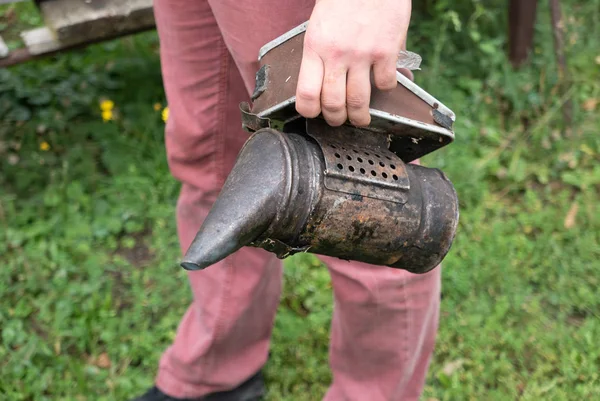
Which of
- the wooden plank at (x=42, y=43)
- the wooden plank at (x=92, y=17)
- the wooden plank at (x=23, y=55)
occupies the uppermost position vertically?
the wooden plank at (x=92, y=17)

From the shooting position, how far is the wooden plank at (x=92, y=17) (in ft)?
9.04

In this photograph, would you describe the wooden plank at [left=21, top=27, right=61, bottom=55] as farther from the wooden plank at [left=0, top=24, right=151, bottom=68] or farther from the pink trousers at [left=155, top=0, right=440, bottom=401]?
the pink trousers at [left=155, top=0, right=440, bottom=401]

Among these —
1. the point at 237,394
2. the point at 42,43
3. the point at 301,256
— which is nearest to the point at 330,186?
the point at 237,394

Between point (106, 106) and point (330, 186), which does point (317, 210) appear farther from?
point (106, 106)

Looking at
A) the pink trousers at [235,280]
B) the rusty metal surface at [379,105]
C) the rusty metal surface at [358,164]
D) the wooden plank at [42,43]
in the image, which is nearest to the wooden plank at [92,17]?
the wooden plank at [42,43]

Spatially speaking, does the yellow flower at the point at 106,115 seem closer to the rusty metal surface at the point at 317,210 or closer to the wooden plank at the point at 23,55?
the wooden plank at the point at 23,55

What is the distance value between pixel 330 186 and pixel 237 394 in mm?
1195

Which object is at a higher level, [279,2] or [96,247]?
[279,2]

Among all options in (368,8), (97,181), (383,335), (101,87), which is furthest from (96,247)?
(368,8)

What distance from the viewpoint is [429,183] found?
129 cm

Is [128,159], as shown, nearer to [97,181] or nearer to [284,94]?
[97,181]

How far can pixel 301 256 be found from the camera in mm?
2652

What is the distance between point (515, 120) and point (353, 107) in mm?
2270

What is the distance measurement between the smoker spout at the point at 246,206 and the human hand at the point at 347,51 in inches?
4.1
